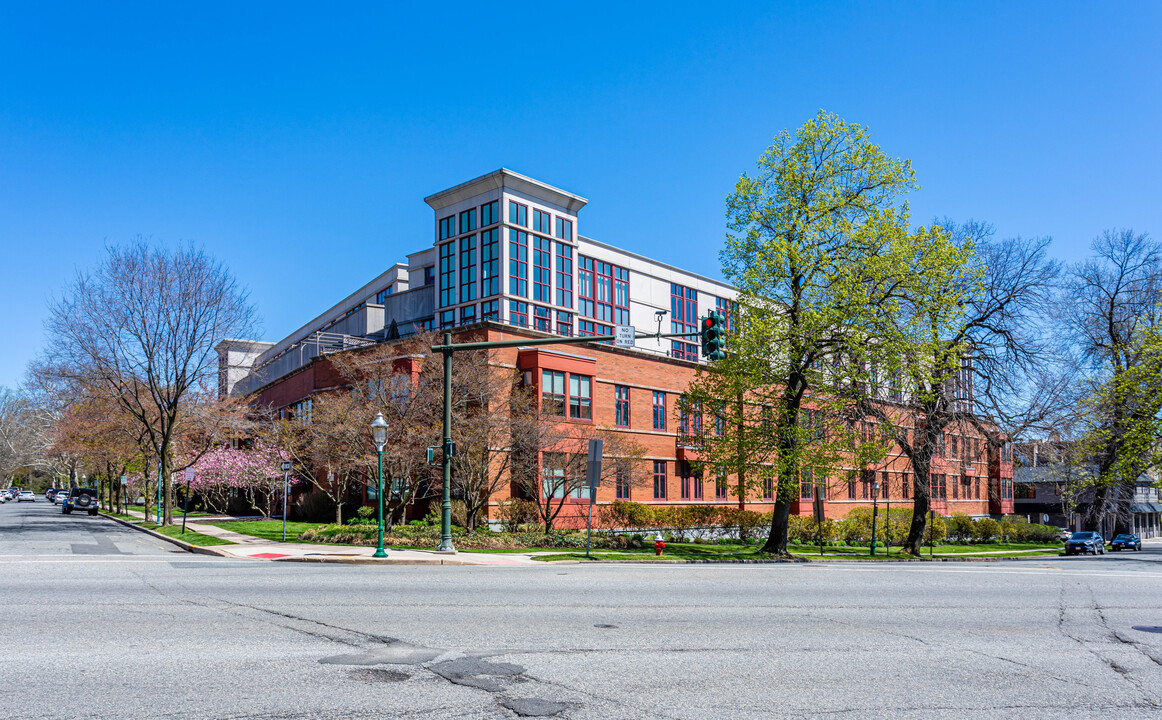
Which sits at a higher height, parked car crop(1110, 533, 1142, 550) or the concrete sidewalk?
the concrete sidewalk

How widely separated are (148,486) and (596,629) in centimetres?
4300

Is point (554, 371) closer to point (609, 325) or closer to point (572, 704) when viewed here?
point (609, 325)

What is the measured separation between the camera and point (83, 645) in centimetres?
833

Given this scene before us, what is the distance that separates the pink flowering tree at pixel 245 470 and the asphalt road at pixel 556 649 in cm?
3118

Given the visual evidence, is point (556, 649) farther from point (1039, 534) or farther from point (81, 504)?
point (81, 504)

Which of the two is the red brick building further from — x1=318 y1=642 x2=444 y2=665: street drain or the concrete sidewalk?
x1=318 y1=642 x2=444 y2=665: street drain

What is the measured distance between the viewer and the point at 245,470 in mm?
47375

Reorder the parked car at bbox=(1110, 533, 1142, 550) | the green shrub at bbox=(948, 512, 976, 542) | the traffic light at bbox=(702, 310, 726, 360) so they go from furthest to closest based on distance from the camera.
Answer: the green shrub at bbox=(948, 512, 976, 542), the parked car at bbox=(1110, 533, 1142, 550), the traffic light at bbox=(702, 310, 726, 360)

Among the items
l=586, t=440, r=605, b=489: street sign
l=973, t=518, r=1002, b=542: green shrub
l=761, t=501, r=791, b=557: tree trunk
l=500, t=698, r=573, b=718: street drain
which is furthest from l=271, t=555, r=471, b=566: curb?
l=973, t=518, r=1002, b=542: green shrub

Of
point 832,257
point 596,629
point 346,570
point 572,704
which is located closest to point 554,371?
point 832,257

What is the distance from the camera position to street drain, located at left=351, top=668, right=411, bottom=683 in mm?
7017

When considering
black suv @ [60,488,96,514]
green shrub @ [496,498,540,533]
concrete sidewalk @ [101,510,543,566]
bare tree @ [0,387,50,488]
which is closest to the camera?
concrete sidewalk @ [101,510,543,566]

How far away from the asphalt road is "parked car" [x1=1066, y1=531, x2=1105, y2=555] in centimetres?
3183

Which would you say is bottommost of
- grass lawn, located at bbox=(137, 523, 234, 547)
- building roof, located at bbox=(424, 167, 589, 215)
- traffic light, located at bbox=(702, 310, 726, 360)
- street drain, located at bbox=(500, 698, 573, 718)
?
grass lawn, located at bbox=(137, 523, 234, 547)
